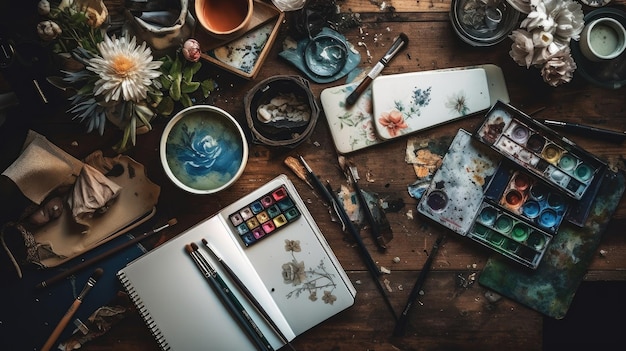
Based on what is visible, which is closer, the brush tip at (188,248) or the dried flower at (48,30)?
the dried flower at (48,30)

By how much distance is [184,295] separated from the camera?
41.6 inches

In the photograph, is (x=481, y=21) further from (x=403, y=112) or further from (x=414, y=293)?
(x=414, y=293)

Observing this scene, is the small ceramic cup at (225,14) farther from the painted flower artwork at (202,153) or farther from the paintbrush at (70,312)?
the paintbrush at (70,312)

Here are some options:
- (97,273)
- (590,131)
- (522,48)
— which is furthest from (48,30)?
(590,131)

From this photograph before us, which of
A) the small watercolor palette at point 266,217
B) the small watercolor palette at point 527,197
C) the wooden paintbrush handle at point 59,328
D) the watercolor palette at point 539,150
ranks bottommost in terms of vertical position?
the wooden paintbrush handle at point 59,328

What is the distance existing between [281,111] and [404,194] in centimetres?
27

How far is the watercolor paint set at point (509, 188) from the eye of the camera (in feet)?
3.57

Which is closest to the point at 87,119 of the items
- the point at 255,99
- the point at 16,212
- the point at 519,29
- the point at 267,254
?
the point at 16,212

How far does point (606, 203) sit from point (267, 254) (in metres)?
0.62

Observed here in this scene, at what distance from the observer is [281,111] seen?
1.11 metres

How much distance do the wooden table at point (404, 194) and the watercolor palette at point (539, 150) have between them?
4 cm

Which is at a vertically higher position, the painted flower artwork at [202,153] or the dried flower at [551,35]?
the dried flower at [551,35]

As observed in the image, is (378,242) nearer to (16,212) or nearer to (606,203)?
(606,203)

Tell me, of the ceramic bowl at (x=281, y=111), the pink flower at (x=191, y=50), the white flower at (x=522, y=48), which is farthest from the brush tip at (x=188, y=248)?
the white flower at (x=522, y=48)
